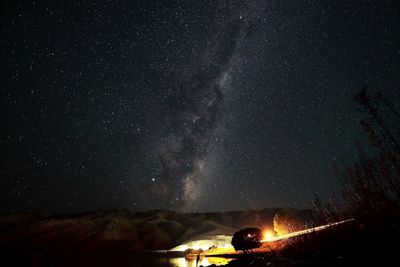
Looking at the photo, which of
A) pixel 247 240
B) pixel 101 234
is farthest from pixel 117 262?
pixel 101 234

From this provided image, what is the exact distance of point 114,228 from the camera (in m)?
178

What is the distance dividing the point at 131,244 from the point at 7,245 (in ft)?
232

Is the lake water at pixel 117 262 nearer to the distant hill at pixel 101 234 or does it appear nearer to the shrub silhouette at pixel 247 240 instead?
the shrub silhouette at pixel 247 240

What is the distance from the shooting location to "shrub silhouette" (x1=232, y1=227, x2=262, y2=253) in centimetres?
2898

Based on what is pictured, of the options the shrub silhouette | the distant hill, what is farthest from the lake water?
the distant hill

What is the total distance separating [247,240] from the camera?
29438mm

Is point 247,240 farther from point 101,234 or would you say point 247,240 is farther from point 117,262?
point 101,234

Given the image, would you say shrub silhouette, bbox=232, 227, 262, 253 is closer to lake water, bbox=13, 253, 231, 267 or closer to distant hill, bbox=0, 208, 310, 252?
lake water, bbox=13, 253, 231, 267

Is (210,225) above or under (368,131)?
above

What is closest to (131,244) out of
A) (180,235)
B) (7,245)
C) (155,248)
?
(155,248)

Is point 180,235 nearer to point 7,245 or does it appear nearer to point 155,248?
point 155,248

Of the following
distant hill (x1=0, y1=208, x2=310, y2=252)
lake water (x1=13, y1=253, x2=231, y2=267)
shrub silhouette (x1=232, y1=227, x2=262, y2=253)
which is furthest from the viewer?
distant hill (x1=0, y1=208, x2=310, y2=252)

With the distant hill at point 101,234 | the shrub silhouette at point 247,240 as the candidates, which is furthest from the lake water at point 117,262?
the distant hill at point 101,234

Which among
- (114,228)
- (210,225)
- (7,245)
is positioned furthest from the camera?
(210,225)
